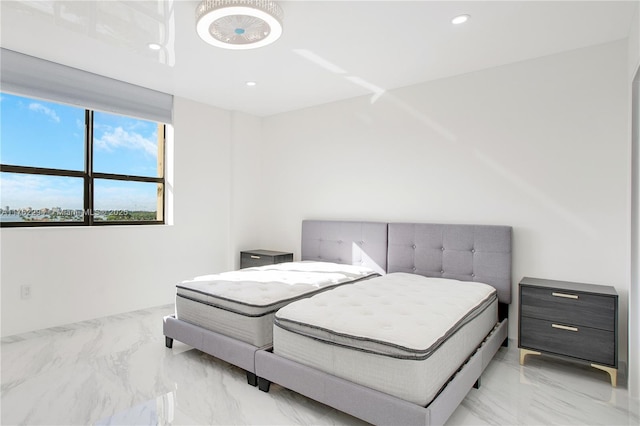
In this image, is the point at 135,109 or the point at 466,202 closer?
the point at 466,202

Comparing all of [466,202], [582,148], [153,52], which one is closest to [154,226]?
[153,52]

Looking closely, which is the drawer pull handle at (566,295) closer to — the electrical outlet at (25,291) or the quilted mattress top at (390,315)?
the quilted mattress top at (390,315)

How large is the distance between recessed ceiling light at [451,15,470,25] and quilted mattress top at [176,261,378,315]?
7.02ft

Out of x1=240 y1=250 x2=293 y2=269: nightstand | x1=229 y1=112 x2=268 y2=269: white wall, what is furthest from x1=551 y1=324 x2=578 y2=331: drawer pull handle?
x1=229 y1=112 x2=268 y2=269: white wall

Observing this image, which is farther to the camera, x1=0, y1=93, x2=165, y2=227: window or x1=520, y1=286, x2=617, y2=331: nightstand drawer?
x1=0, y1=93, x2=165, y2=227: window

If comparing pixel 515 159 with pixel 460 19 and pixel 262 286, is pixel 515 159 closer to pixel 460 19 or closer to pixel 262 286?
pixel 460 19

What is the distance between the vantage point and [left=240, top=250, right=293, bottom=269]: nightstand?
4.35 meters

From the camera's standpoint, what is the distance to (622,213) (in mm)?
2625

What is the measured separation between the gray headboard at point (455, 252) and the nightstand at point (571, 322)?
336 millimetres

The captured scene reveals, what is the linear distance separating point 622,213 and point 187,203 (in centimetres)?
416

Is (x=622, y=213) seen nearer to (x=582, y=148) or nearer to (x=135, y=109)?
(x=582, y=148)

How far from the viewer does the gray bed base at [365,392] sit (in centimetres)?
164

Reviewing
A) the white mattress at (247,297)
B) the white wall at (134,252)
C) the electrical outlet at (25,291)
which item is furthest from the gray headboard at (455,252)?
the electrical outlet at (25,291)

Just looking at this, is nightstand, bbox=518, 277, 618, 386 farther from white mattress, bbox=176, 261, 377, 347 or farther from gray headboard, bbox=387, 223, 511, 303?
white mattress, bbox=176, 261, 377, 347
